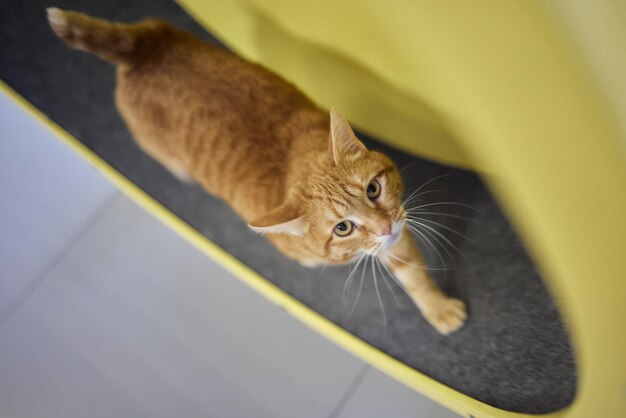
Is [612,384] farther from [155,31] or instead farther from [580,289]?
[155,31]

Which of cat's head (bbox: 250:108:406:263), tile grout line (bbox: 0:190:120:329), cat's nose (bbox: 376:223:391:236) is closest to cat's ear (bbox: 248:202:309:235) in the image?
cat's head (bbox: 250:108:406:263)

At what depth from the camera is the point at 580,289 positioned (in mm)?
499

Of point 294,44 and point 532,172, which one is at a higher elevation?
point 294,44

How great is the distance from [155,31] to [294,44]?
0.82ft

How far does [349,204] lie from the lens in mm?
708

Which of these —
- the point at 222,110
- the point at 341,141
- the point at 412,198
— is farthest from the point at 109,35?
the point at 412,198

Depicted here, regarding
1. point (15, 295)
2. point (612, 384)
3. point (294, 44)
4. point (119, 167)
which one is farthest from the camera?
point (15, 295)

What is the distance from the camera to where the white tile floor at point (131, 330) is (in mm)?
1074

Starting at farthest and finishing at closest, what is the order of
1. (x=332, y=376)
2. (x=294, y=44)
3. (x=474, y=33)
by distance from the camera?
(x=332, y=376) < (x=294, y=44) < (x=474, y=33)

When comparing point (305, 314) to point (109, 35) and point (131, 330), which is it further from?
point (109, 35)

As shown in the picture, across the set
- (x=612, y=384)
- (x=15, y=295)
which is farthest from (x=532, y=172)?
(x=15, y=295)

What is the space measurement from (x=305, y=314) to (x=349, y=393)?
7.9 inches

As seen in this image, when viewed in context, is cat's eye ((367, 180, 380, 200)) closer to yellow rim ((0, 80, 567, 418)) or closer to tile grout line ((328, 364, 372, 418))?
yellow rim ((0, 80, 567, 418))

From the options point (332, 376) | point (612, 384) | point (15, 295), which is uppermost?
point (612, 384)
